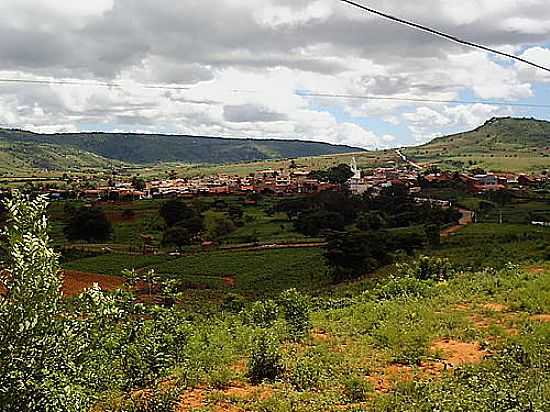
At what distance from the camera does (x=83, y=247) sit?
5966 cm

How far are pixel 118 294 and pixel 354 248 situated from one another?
34.8m

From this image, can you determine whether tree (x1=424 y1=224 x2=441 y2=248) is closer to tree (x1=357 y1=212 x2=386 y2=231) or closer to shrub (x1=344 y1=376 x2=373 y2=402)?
tree (x1=357 y1=212 x2=386 y2=231)

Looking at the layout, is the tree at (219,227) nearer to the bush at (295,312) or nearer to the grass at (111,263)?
the grass at (111,263)

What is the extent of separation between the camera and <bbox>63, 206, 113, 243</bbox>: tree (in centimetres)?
6344

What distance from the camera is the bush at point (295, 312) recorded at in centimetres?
1391

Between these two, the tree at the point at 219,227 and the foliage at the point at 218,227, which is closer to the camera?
the foliage at the point at 218,227

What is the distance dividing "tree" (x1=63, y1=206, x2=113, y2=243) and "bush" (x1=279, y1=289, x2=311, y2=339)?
51536mm

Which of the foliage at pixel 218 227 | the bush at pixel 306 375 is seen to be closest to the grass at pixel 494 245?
the bush at pixel 306 375

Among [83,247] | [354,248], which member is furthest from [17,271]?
[83,247]

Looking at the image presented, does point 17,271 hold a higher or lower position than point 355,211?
higher

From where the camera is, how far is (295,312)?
48.2 ft

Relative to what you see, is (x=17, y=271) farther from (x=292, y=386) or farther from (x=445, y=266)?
(x=445, y=266)

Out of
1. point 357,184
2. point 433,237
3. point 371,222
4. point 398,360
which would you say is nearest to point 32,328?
point 398,360

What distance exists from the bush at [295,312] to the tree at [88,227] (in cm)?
5154
